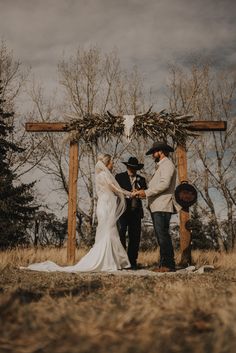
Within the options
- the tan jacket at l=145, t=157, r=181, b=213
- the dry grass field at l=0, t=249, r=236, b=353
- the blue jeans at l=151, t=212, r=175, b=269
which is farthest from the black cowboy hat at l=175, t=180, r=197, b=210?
the dry grass field at l=0, t=249, r=236, b=353

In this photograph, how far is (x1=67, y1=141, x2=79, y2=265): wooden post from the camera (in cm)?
991

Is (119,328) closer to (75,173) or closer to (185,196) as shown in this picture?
(185,196)

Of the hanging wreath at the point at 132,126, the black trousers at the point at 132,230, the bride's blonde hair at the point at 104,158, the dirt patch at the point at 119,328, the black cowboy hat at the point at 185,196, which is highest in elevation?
the hanging wreath at the point at 132,126

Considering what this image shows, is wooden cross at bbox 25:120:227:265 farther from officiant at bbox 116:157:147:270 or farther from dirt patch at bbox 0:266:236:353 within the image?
dirt patch at bbox 0:266:236:353

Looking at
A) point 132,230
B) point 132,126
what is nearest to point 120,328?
point 132,230

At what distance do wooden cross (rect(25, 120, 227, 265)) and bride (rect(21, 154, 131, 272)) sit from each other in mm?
1794

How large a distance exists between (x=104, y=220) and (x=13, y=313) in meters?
5.89

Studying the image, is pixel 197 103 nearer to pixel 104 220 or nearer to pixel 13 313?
pixel 104 220

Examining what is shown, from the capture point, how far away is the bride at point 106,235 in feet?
25.5

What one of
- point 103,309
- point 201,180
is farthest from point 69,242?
point 201,180

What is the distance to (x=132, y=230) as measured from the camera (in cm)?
862

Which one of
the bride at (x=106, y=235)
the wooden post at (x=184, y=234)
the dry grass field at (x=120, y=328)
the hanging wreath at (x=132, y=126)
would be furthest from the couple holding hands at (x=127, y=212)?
the dry grass field at (x=120, y=328)

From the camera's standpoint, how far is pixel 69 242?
9.98 meters

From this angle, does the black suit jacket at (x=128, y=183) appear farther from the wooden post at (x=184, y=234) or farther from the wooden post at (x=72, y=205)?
the wooden post at (x=72, y=205)
